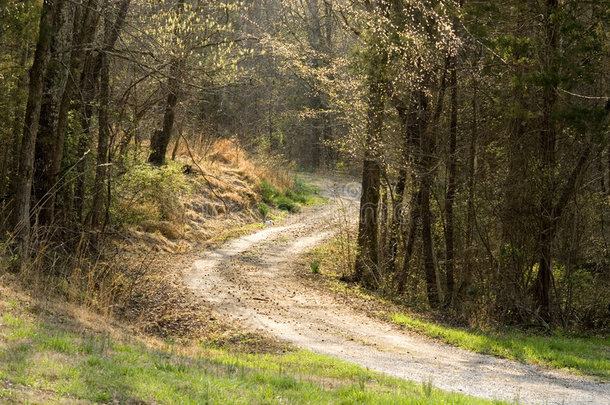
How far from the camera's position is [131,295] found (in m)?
11.8

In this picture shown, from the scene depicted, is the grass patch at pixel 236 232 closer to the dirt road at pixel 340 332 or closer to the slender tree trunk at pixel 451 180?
the dirt road at pixel 340 332

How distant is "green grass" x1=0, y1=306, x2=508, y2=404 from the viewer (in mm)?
5680

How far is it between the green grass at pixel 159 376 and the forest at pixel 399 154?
8.41ft

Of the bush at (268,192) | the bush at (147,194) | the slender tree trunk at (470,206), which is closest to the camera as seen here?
the slender tree trunk at (470,206)

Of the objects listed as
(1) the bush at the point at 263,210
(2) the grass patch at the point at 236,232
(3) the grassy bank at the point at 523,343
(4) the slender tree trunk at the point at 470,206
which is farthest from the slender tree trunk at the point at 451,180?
(1) the bush at the point at 263,210

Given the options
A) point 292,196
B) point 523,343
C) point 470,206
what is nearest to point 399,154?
point 470,206

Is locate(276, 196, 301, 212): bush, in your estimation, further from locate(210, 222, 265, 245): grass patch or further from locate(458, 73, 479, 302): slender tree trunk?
locate(458, 73, 479, 302): slender tree trunk

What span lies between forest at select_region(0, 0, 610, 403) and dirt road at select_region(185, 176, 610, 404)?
3.69 feet

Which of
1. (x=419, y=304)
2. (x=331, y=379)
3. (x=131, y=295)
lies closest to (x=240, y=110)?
(x=419, y=304)

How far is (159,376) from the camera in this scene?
630 cm

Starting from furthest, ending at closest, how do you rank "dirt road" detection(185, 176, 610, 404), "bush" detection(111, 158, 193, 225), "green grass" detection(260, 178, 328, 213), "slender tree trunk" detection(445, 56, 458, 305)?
"green grass" detection(260, 178, 328, 213), "bush" detection(111, 158, 193, 225), "slender tree trunk" detection(445, 56, 458, 305), "dirt road" detection(185, 176, 610, 404)

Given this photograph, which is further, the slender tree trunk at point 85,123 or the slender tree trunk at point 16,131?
the slender tree trunk at point 85,123

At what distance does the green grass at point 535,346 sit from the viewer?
9.93m

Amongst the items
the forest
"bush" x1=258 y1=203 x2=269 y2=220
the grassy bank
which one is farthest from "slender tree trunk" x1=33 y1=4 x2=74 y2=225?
"bush" x1=258 y1=203 x2=269 y2=220
